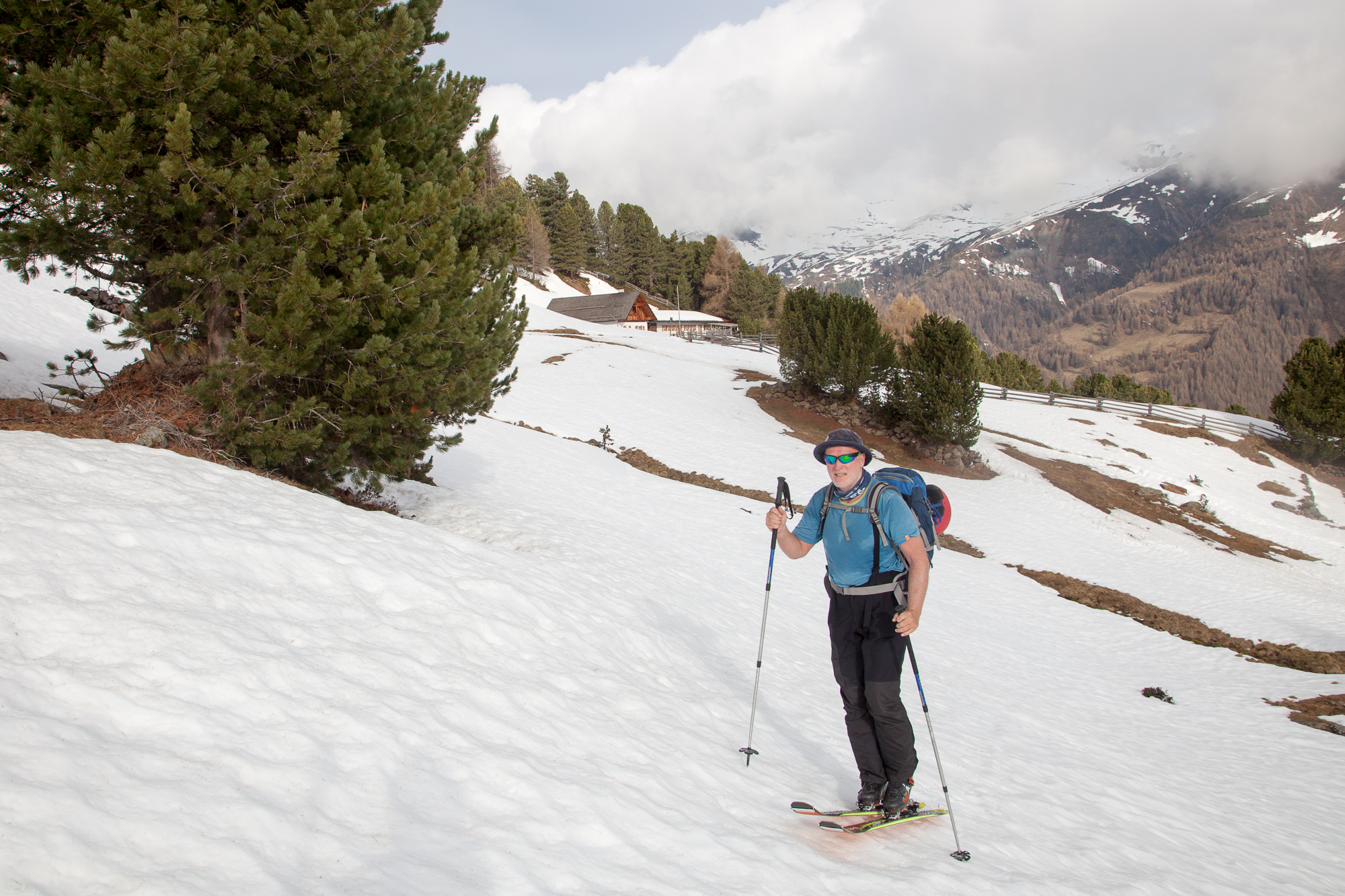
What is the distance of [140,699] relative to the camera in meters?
3.45

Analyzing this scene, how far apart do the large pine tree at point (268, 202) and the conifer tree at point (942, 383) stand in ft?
82.7

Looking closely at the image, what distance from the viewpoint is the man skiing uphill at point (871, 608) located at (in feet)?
14.2

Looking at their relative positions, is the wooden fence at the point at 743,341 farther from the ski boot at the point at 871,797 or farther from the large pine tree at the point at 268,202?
the ski boot at the point at 871,797

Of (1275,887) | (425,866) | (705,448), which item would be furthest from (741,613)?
(705,448)

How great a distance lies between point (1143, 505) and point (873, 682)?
29.2m

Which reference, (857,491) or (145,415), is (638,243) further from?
(857,491)

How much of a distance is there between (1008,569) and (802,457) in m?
9.69

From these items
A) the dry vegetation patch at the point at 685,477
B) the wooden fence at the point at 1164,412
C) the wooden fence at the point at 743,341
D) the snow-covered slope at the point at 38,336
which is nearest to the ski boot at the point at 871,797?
the snow-covered slope at the point at 38,336

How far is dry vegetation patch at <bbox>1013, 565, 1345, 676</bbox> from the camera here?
13477mm

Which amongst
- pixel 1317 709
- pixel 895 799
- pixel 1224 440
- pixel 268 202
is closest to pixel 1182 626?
pixel 1317 709

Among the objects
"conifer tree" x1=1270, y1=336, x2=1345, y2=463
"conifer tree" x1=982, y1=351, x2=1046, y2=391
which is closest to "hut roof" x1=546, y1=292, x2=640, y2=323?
"conifer tree" x1=982, y1=351, x2=1046, y2=391

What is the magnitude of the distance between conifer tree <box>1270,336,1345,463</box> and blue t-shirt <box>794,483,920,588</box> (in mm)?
47204

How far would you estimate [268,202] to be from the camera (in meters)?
7.00

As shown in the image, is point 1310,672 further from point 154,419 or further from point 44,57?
point 44,57
